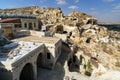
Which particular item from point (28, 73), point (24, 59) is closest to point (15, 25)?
point (28, 73)

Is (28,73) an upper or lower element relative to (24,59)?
lower

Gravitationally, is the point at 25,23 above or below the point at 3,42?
above

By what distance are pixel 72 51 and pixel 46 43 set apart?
9.23 meters

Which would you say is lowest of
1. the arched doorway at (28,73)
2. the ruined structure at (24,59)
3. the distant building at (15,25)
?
the arched doorway at (28,73)

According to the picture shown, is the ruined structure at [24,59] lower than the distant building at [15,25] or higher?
lower

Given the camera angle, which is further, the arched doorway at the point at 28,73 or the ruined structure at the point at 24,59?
the arched doorway at the point at 28,73

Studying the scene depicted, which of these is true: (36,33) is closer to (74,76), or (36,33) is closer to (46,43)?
(46,43)

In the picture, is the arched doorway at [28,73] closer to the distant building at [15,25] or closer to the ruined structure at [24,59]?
the ruined structure at [24,59]

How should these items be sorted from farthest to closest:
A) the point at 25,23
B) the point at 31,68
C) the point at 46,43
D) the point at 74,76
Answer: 1. the point at 25,23
2. the point at 46,43
3. the point at 74,76
4. the point at 31,68

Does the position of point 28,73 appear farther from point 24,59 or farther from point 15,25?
point 15,25

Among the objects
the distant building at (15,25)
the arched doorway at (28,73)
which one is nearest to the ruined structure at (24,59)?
the arched doorway at (28,73)

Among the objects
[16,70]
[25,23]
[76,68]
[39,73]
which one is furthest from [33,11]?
[16,70]

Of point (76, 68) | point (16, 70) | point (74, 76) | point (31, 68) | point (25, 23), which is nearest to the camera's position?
point (16, 70)

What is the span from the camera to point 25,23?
→ 130 feet
